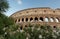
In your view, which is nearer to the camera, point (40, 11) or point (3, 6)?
point (3, 6)

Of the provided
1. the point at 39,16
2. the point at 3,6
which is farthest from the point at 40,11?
the point at 3,6

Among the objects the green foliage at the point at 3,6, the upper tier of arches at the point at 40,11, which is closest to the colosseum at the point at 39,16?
the upper tier of arches at the point at 40,11

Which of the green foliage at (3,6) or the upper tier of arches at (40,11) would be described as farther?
the upper tier of arches at (40,11)

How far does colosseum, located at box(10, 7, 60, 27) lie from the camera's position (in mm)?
34344

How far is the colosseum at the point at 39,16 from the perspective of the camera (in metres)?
34.3

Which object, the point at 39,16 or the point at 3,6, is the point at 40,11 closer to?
the point at 39,16

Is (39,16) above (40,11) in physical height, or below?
below

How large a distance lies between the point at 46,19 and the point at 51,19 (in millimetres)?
1199

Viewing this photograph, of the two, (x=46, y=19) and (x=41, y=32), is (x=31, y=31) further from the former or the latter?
(x=46, y=19)

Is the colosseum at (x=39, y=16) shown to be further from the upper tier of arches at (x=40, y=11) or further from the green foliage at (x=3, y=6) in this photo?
the green foliage at (x=3, y=6)

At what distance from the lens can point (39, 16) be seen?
3516 cm

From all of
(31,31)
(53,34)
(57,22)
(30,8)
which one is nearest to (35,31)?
(31,31)

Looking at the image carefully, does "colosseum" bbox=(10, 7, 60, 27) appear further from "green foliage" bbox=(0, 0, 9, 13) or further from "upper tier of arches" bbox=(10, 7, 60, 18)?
"green foliage" bbox=(0, 0, 9, 13)

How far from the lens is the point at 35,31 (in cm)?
1320
